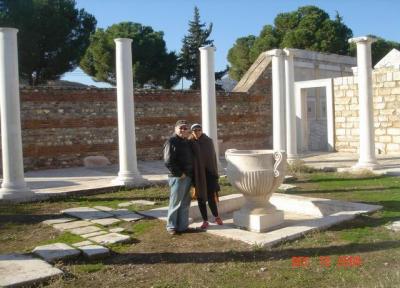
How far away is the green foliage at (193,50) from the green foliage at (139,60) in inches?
52.7

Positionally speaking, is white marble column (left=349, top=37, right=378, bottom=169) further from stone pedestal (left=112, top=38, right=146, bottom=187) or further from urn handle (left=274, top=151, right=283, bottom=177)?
urn handle (left=274, top=151, right=283, bottom=177)

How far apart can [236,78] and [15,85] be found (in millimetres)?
32058

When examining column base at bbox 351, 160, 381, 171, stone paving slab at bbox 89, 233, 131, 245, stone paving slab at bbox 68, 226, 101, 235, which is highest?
column base at bbox 351, 160, 381, 171

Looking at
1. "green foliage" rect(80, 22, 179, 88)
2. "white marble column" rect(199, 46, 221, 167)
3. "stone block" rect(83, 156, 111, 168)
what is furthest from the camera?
"green foliage" rect(80, 22, 179, 88)

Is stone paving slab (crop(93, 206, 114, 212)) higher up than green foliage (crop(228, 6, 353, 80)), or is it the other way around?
green foliage (crop(228, 6, 353, 80))

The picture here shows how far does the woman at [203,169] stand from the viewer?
651cm

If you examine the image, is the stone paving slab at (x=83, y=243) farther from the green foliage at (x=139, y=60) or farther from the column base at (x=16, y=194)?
the green foliage at (x=139, y=60)

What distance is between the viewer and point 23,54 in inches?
1062

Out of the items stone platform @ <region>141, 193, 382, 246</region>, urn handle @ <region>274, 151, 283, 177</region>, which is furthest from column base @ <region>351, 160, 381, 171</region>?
urn handle @ <region>274, 151, 283, 177</region>

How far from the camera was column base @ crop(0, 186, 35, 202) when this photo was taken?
9.23 m

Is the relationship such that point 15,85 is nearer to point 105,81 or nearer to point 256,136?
point 256,136

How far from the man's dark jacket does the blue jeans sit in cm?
14

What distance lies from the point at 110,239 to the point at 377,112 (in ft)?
44.0

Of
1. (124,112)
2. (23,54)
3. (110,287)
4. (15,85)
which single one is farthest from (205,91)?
(23,54)
